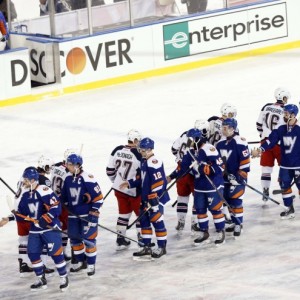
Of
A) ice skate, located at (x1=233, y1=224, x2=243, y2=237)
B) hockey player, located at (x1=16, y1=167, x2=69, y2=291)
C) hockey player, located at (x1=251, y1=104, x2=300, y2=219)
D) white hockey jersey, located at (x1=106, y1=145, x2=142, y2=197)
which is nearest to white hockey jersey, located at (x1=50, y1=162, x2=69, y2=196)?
hockey player, located at (x1=16, y1=167, x2=69, y2=291)

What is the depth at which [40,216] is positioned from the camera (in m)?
10.8

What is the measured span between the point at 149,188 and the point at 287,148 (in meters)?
1.84

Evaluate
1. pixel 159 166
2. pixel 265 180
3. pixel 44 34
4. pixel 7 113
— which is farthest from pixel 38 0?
pixel 159 166

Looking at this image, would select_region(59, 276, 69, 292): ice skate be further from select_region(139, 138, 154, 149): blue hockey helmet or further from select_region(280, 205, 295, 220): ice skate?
select_region(280, 205, 295, 220): ice skate

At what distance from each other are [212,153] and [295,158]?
47.9 inches

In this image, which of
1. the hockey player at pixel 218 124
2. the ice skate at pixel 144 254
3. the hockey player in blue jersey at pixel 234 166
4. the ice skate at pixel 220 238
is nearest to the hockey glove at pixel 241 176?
the hockey player in blue jersey at pixel 234 166

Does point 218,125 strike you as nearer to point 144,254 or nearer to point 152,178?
point 152,178

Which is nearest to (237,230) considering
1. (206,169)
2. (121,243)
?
(206,169)

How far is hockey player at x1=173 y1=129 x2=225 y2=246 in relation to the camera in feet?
38.7

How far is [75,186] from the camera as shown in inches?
437

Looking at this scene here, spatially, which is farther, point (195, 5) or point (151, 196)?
point (195, 5)

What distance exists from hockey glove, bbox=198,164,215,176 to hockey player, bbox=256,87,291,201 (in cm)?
129

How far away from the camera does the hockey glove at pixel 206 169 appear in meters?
11.7

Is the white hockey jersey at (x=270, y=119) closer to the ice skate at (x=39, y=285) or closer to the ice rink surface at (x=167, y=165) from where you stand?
the ice rink surface at (x=167, y=165)
